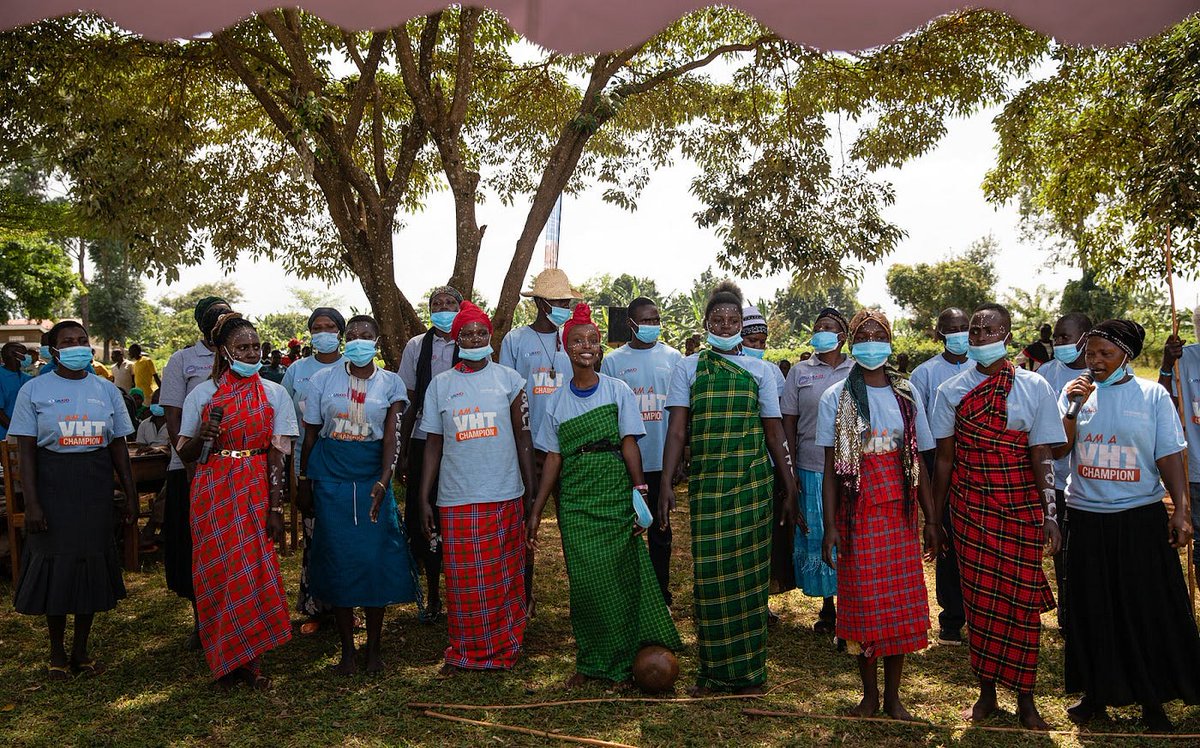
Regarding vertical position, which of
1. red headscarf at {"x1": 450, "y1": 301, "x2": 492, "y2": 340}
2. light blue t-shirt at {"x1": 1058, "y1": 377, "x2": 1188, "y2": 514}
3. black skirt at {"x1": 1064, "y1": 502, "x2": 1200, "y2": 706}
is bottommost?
black skirt at {"x1": 1064, "y1": 502, "x2": 1200, "y2": 706}

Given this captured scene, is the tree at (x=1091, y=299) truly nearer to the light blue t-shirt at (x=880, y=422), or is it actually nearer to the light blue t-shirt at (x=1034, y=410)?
the light blue t-shirt at (x=1034, y=410)

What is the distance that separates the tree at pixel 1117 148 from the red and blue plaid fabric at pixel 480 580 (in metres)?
6.36

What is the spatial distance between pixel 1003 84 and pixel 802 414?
6488 mm

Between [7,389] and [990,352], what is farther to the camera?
[7,389]

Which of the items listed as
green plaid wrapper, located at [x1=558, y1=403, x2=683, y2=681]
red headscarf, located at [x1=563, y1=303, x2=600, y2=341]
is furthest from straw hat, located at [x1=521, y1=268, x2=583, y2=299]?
green plaid wrapper, located at [x1=558, y1=403, x2=683, y2=681]

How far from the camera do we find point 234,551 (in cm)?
469

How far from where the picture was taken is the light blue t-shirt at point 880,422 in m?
4.20

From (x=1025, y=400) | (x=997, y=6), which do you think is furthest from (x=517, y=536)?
(x=997, y=6)

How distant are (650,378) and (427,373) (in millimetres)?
1406

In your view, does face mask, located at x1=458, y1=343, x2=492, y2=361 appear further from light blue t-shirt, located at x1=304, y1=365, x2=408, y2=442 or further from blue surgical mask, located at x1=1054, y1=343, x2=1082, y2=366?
blue surgical mask, located at x1=1054, y1=343, x2=1082, y2=366

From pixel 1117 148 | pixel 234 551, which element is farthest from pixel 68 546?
pixel 1117 148

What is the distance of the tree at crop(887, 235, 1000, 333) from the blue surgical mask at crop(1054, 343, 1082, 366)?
121 feet

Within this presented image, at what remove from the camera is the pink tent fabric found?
339 cm

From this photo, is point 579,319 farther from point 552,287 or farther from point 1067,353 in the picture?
point 1067,353
